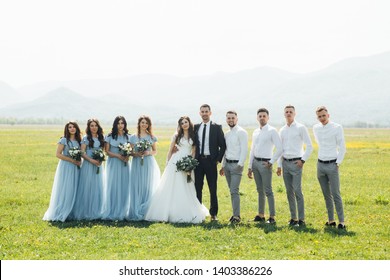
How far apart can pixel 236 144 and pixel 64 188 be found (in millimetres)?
4956

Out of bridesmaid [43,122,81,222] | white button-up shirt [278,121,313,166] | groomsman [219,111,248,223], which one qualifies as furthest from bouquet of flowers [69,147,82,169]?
white button-up shirt [278,121,313,166]

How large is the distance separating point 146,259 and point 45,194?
996 cm

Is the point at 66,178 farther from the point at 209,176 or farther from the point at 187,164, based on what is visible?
the point at 209,176

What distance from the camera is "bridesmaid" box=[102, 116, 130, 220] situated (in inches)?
493

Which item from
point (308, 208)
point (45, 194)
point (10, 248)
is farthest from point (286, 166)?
point (45, 194)

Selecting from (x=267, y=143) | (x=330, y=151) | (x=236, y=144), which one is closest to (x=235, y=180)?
(x=236, y=144)

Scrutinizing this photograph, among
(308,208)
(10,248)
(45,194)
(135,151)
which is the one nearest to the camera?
(10,248)

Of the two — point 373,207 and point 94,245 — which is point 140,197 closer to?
point 94,245

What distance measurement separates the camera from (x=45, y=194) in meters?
17.3

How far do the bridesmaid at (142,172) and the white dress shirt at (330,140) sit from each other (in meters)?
4.68

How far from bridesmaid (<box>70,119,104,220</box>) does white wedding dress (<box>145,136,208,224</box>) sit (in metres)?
1.53

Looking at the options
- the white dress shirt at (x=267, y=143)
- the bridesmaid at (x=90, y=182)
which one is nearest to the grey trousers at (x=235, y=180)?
the white dress shirt at (x=267, y=143)

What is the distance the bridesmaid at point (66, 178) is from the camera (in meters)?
12.3

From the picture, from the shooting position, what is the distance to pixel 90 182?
41.3 ft
